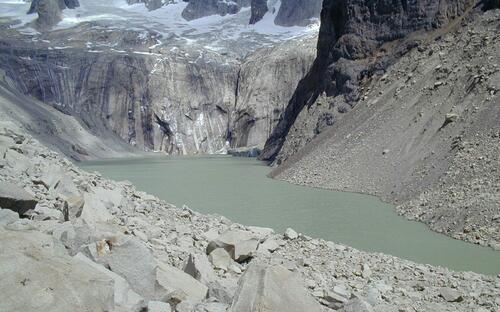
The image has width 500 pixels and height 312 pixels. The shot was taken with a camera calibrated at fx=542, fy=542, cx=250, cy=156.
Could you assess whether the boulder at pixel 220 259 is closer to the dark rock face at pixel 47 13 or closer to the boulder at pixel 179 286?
the boulder at pixel 179 286

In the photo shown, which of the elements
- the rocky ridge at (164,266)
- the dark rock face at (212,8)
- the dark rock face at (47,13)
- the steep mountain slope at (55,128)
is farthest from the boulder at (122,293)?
the dark rock face at (212,8)

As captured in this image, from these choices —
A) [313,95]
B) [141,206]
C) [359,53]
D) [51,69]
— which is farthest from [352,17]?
[51,69]

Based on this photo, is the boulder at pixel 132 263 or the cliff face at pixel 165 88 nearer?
the boulder at pixel 132 263

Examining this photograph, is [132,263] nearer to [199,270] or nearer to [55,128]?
[199,270]

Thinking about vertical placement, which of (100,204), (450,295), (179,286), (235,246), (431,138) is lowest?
(431,138)

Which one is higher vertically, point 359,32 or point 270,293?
point 270,293

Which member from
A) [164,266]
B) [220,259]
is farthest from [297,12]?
[164,266]

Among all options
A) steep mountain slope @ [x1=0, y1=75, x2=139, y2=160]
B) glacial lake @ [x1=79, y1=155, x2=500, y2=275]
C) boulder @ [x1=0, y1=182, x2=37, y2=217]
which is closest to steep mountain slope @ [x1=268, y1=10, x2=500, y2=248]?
glacial lake @ [x1=79, y1=155, x2=500, y2=275]
